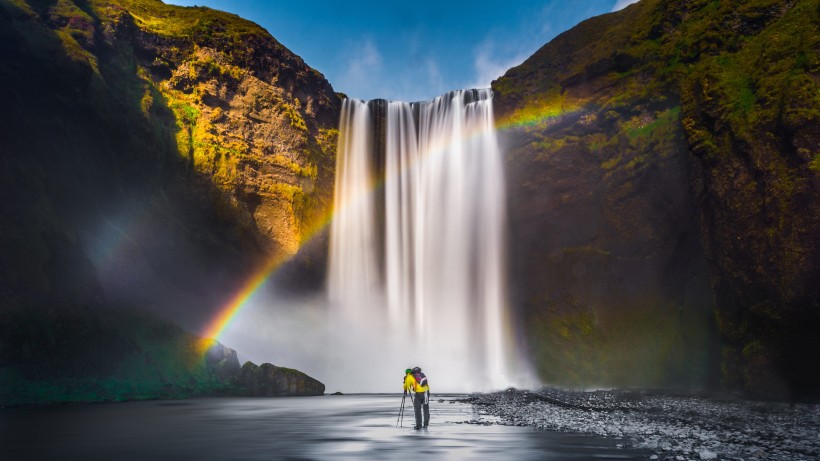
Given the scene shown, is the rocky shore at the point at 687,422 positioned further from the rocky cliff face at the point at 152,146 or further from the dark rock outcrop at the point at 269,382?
the rocky cliff face at the point at 152,146

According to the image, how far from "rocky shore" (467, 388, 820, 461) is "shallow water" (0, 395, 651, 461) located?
1121 millimetres

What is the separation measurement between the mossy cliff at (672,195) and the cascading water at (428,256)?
94.9 inches

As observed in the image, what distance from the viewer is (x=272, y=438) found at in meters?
15.4

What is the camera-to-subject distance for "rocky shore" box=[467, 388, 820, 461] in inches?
469

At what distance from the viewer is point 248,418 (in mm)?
21828

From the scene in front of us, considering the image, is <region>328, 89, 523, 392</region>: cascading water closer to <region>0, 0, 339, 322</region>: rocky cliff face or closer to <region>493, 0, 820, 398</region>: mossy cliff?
<region>493, 0, 820, 398</region>: mossy cliff

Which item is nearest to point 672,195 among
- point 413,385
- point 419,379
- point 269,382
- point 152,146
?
point 419,379

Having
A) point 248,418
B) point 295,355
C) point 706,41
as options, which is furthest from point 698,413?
point 295,355

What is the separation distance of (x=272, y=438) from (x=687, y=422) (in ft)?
39.2

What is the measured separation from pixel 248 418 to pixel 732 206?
22770 mm

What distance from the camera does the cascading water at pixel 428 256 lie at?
154 ft

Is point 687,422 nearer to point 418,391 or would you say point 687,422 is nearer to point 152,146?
point 418,391

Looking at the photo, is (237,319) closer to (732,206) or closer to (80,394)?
(80,394)

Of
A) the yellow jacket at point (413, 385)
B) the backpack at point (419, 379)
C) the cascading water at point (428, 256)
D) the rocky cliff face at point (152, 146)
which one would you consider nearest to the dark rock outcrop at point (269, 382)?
the rocky cliff face at point (152, 146)
